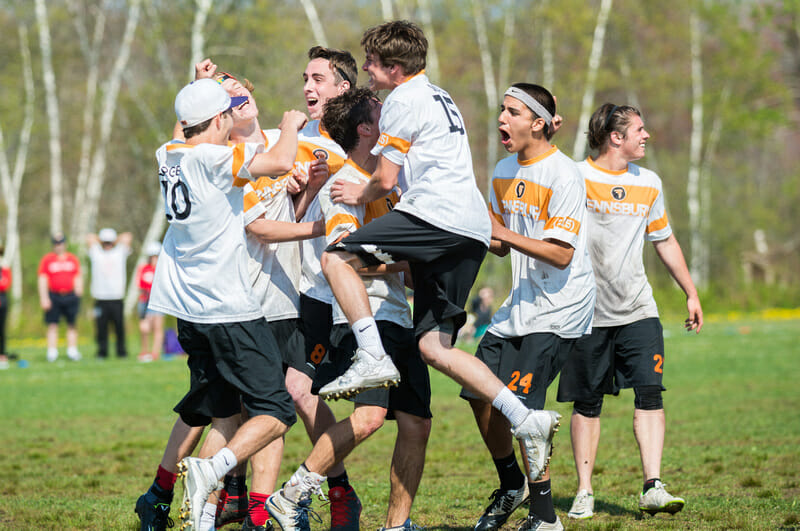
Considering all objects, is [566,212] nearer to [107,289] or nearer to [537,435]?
[537,435]

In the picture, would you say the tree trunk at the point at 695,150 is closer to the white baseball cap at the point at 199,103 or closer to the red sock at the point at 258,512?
the red sock at the point at 258,512

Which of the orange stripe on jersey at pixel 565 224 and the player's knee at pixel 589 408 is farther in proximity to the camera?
the player's knee at pixel 589 408

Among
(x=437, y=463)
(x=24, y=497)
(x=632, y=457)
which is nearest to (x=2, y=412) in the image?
(x=24, y=497)


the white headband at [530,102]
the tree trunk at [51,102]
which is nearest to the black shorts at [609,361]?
the white headband at [530,102]

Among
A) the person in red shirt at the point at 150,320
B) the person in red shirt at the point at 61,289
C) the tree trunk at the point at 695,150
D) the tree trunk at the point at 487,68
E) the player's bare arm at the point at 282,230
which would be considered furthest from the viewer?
the tree trunk at the point at 695,150

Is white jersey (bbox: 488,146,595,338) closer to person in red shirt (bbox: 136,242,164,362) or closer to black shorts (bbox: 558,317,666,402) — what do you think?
black shorts (bbox: 558,317,666,402)

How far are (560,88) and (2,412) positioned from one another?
26696mm

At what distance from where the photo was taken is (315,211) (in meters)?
5.62

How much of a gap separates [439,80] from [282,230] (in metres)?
28.7

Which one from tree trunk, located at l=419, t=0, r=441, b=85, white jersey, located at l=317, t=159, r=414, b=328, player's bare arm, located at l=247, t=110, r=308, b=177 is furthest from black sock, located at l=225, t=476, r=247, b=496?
tree trunk, located at l=419, t=0, r=441, b=85

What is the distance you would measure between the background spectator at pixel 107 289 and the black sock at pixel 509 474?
1380 centimetres

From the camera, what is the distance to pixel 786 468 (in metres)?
6.99

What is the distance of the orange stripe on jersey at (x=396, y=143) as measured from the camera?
4625 mm

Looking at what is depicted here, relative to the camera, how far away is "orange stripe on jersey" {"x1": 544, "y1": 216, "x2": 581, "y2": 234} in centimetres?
506
